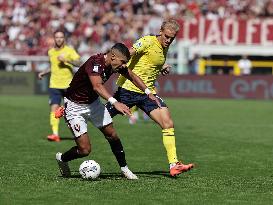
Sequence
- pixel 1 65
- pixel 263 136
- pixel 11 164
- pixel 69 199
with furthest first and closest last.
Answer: pixel 1 65 → pixel 263 136 → pixel 11 164 → pixel 69 199

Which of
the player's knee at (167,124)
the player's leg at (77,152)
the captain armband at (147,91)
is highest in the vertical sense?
the captain armband at (147,91)

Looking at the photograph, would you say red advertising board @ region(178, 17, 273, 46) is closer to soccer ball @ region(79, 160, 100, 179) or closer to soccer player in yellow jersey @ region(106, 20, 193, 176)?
soccer player in yellow jersey @ region(106, 20, 193, 176)

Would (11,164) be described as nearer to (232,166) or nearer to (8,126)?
(232,166)

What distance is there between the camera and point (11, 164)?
14.4m

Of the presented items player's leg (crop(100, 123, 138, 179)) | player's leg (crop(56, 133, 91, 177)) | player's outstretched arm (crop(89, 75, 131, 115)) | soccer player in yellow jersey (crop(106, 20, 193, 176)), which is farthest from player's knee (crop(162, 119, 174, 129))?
player's outstretched arm (crop(89, 75, 131, 115))

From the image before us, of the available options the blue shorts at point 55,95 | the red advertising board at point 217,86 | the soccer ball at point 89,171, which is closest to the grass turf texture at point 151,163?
the soccer ball at point 89,171

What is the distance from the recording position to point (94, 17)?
40906 millimetres

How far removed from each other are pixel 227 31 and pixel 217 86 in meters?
3.55

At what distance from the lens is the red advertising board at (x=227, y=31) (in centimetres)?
3966

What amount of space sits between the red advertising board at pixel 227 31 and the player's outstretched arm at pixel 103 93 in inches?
1107

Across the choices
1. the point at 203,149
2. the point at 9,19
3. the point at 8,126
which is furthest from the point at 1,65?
the point at 203,149

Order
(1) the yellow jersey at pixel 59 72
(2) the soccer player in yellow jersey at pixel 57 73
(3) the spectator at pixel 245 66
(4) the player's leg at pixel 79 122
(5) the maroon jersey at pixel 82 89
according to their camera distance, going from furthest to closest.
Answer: (3) the spectator at pixel 245 66
(1) the yellow jersey at pixel 59 72
(2) the soccer player in yellow jersey at pixel 57 73
(4) the player's leg at pixel 79 122
(5) the maroon jersey at pixel 82 89

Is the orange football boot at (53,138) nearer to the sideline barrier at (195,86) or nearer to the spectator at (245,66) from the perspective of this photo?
the sideline barrier at (195,86)

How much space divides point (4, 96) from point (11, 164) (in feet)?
74.5
